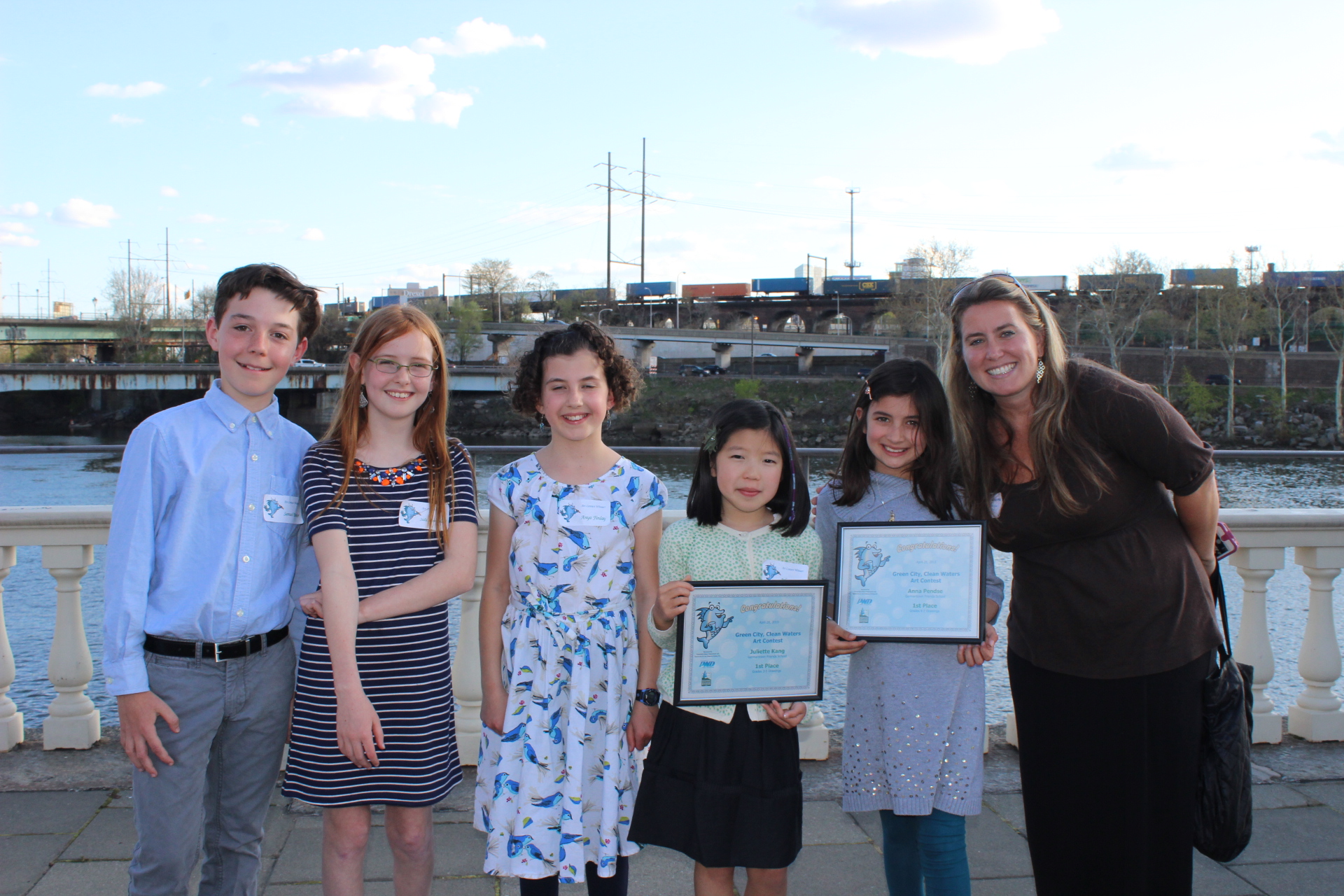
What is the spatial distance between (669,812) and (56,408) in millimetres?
40142

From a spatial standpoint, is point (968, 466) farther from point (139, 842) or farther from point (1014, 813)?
point (139, 842)

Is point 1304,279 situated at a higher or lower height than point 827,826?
higher

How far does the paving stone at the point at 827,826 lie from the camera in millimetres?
2840

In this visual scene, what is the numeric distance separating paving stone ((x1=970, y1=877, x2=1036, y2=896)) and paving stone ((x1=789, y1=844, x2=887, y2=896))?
29cm

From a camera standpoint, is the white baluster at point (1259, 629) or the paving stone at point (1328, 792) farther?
the white baluster at point (1259, 629)

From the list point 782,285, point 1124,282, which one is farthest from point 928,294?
point 782,285

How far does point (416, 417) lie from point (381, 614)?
0.58 m

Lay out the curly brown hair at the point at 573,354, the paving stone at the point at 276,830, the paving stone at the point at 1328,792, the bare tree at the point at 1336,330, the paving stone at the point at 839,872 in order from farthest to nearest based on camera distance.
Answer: the bare tree at the point at 1336,330
the paving stone at the point at 1328,792
the paving stone at the point at 276,830
the paving stone at the point at 839,872
the curly brown hair at the point at 573,354

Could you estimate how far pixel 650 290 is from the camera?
8656cm

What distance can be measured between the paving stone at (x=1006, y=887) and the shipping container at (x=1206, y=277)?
52033 mm

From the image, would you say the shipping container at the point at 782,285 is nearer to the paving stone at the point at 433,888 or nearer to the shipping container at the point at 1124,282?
the shipping container at the point at 1124,282


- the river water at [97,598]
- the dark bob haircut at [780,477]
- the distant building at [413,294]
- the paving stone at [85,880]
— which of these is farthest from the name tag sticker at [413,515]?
the distant building at [413,294]

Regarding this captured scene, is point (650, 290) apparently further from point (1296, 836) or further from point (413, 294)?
point (1296, 836)

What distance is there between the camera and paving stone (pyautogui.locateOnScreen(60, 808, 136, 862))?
103 inches
